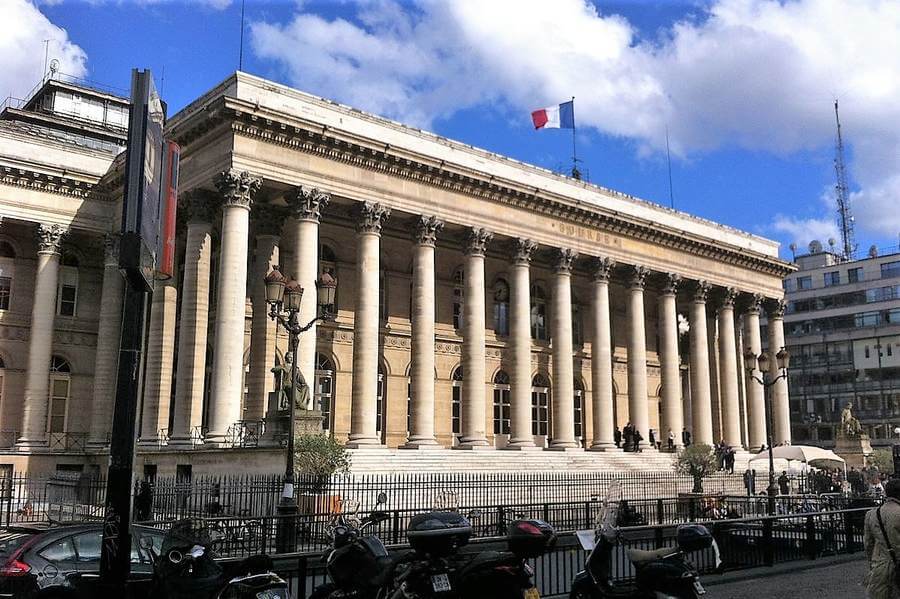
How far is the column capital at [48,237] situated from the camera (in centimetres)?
3070

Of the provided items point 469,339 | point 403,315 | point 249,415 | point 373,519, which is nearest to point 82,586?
point 373,519

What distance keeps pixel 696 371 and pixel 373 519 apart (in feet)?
109

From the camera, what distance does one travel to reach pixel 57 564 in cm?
896

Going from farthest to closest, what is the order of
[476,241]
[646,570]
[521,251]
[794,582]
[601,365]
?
1. [601,365]
2. [521,251]
3. [476,241]
4. [794,582]
5. [646,570]

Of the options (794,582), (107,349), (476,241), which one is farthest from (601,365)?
(794,582)

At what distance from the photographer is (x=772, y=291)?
149ft

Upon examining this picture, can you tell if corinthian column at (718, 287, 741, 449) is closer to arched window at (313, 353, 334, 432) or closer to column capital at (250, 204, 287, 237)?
arched window at (313, 353, 334, 432)

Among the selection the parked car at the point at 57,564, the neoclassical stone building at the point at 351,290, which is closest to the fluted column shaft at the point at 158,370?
the neoclassical stone building at the point at 351,290

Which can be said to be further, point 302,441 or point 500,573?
point 302,441

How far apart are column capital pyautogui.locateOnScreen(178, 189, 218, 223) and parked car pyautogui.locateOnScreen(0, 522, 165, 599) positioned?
746 inches

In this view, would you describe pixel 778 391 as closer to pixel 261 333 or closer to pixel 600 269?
pixel 600 269

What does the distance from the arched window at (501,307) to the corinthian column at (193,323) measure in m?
14.6

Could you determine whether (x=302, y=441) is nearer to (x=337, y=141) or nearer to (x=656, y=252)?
(x=337, y=141)

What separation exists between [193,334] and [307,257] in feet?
13.8
